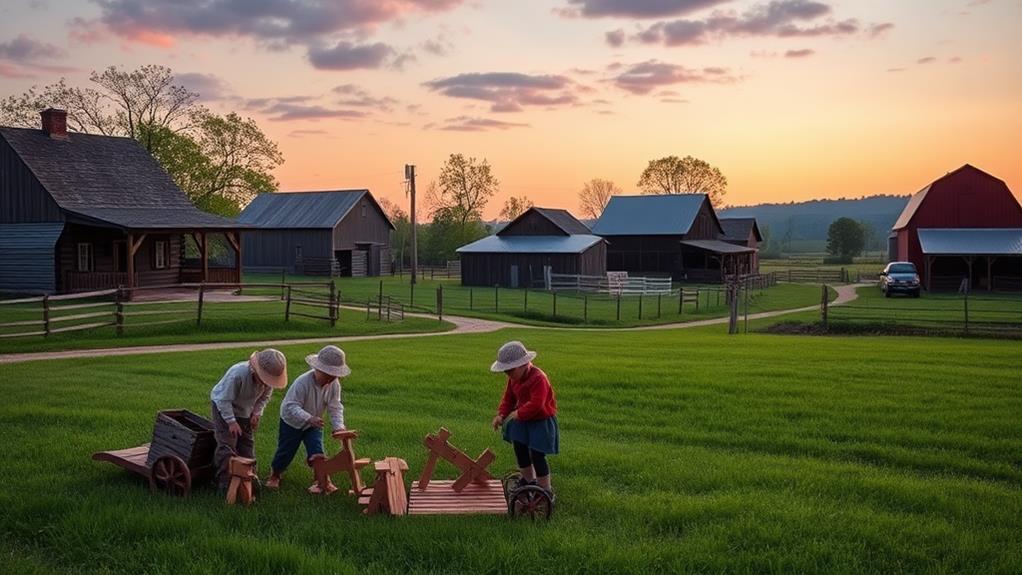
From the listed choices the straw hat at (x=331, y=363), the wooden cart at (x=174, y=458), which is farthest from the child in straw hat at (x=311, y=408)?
the wooden cart at (x=174, y=458)

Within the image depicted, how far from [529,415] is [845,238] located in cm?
11623

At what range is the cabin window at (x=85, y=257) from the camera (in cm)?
3744

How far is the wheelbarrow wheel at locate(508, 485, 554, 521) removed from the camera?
7.94 metres

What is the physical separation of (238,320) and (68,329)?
5331 mm

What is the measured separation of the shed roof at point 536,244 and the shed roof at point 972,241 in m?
21.4

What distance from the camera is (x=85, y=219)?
35562mm

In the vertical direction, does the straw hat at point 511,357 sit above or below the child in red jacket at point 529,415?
above

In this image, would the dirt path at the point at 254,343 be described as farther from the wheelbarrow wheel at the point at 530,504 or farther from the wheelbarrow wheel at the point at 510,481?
the wheelbarrow wheel at the point at 530,504

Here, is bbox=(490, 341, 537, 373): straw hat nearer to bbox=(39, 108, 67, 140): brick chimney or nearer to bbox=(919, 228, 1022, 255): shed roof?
bbox=(39, 108, 67, 140): brick chimney

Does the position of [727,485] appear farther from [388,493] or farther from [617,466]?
[388,493]

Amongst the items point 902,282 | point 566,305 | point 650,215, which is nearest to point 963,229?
point 902,282

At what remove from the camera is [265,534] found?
293 inches

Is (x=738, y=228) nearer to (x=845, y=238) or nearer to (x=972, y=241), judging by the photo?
(x=972, y=241)

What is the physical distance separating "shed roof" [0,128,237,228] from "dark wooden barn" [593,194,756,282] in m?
36.9
